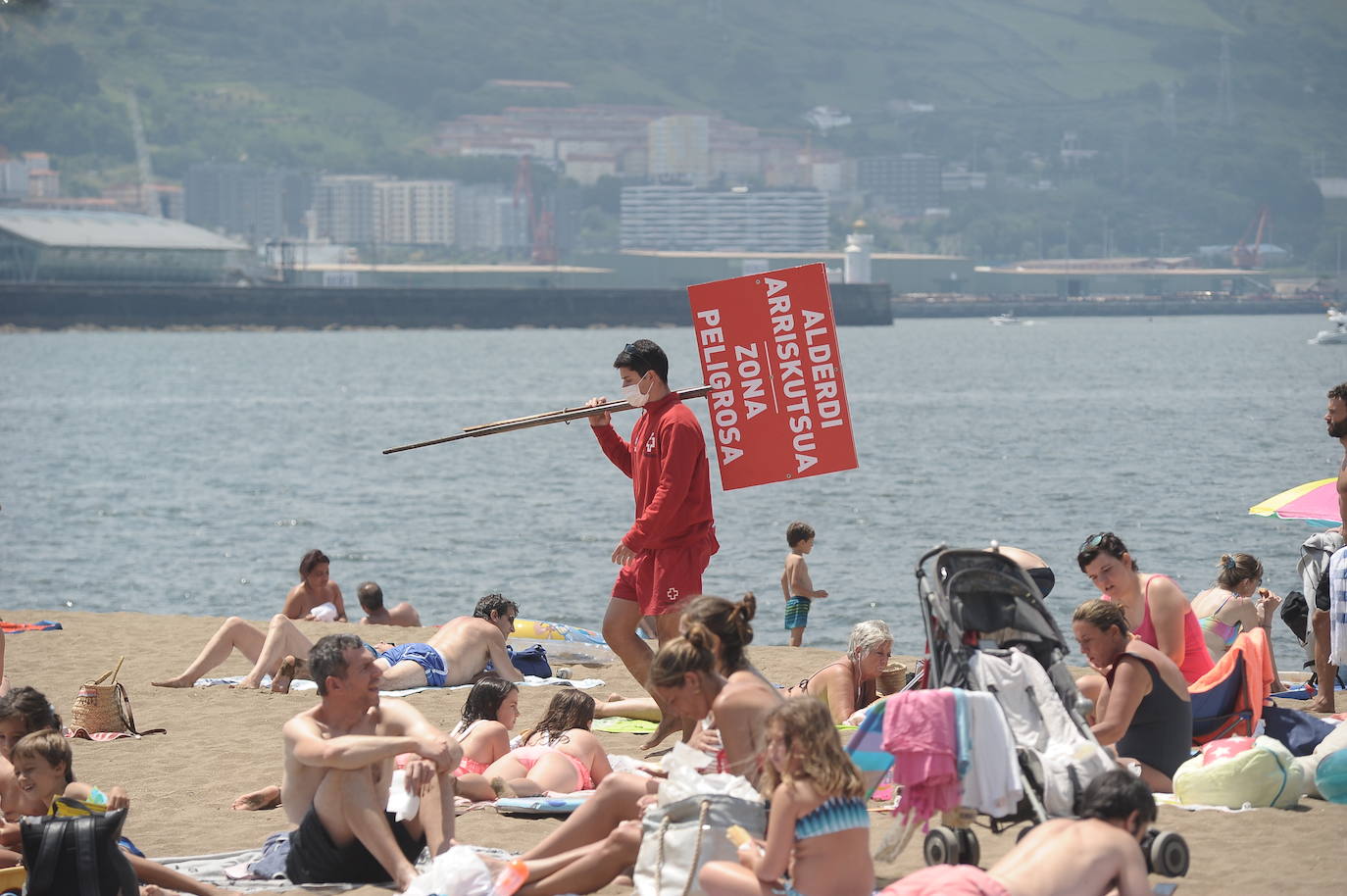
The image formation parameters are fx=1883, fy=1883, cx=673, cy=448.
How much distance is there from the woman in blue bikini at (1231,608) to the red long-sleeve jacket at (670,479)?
3196 millimetres

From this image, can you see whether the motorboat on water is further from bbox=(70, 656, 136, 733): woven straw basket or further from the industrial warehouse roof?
bbox=(70, 656, 136, 733): woven straw basket

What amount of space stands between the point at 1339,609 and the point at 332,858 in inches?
181

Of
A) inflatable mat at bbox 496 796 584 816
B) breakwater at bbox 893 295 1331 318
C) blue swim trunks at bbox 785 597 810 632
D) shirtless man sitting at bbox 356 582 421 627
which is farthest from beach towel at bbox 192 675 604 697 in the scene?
breakwater at bbox 893 295 1331 318

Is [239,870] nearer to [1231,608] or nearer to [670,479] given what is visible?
[670,479]

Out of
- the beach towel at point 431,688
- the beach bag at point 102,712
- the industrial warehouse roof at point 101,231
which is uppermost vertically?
the industrial warehouse roof at point 101,231

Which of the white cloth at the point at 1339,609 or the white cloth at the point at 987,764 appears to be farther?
the white cloth at the point at 1339,609

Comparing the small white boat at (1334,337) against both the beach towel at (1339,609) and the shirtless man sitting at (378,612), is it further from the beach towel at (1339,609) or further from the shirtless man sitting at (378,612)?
the beach towel at (1339,609)

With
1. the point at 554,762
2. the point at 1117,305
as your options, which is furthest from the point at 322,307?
the point at 554,762

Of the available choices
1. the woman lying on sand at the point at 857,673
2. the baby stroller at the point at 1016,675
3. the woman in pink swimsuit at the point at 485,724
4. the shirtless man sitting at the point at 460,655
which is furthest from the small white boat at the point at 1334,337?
the baby stroller at the point at 1016,675

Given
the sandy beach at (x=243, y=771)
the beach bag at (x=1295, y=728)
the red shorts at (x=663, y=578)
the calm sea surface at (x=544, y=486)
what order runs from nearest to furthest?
1. the sandy beach at (x=243, y=771)
2. the beach bag at (x=1295, y=728)
3. the red shorts at (x=663, y=578)
4. the calm sea surface at (x=544, y=486)

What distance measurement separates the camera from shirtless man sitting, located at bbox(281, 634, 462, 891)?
215 inches

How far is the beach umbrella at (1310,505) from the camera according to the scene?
36.0 feet

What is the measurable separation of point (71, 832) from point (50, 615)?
350 inches

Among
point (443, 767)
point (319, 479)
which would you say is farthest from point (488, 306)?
point (443, 767)
